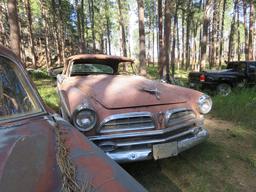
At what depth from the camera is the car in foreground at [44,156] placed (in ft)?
4.77

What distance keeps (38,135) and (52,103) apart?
7.43 m

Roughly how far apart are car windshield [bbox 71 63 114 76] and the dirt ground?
249 cm

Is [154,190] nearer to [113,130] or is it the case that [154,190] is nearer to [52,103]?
[113,130]

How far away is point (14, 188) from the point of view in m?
1.32

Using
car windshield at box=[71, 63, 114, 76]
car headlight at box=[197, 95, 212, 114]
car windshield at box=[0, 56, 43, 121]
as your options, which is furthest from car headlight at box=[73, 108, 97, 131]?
car windshield at box=[71, 63, 114, 76]

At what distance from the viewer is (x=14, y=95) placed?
2742 mm

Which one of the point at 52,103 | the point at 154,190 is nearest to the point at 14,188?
the point at 154,190

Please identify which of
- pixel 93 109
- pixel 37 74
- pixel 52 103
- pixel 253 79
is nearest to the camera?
pixel 93 109

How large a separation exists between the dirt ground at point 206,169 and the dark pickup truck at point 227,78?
23.7ft

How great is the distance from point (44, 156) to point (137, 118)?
7.75ft

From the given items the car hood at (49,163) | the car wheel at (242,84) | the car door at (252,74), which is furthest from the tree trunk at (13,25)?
the car door at (252,74)

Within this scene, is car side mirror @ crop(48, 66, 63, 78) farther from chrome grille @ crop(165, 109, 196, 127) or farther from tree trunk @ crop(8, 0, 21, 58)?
tree trunk @ crop(8, 0, 21, 58)

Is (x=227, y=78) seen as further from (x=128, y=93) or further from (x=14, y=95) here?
(x=14, y=95)

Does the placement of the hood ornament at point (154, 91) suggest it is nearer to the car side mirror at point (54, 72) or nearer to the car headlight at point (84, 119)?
the car headlight at point (84, 119)
